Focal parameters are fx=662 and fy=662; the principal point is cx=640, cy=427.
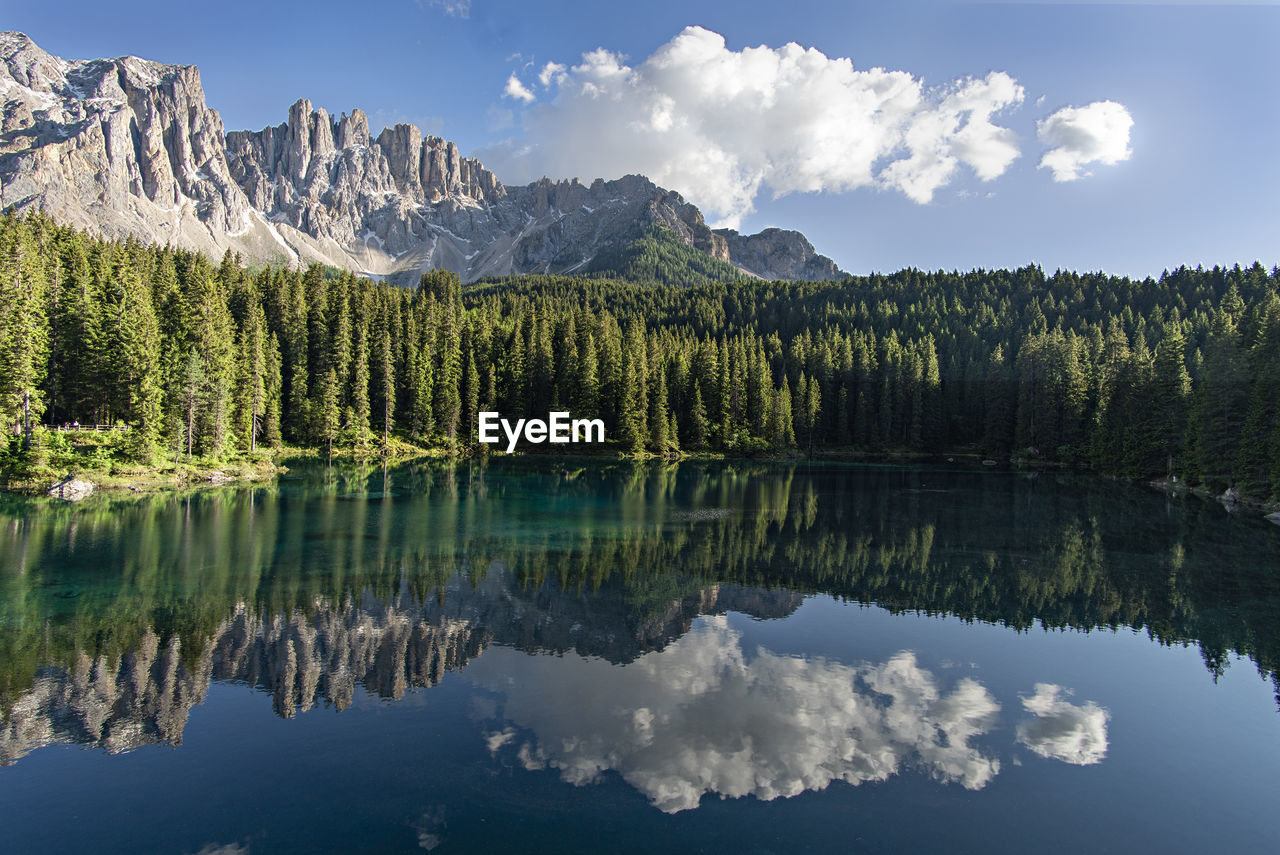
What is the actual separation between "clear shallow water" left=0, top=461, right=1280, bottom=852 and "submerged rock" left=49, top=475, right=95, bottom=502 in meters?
10.1

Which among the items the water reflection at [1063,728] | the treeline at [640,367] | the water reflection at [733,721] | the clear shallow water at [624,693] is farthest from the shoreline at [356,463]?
the water reflection at [733,721]

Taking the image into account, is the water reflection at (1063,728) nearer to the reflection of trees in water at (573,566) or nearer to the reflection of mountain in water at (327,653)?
the reflection of trees in water at (573,566)

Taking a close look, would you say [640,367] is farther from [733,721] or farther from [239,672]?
[733,721]

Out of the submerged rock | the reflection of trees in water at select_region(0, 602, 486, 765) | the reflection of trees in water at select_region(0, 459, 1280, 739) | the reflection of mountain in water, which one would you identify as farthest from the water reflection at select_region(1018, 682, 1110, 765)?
the submerged rock

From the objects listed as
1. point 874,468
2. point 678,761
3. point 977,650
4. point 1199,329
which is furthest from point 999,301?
point 678,761

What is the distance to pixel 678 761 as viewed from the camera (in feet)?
45.9

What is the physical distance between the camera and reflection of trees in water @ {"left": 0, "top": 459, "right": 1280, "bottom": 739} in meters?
21.4

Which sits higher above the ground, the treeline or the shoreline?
the treeline

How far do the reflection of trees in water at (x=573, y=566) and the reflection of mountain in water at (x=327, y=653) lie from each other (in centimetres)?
15

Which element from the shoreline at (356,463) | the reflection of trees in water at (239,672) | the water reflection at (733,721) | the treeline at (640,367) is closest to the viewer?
the water reflection at (733,721)

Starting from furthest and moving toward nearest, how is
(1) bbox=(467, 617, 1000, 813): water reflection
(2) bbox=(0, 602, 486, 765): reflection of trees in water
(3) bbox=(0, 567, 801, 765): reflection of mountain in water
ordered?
1. (3) bbox=(0, 567, 801, 765): reflection of mountain in water
2. (2) bbox=(0, 602, 486, 765): reflection of trees in water
3. (1) bbox=(467, 617, 1000, 813): water reflection

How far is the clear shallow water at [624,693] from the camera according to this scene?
11.9 metres

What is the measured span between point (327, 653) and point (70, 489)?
1541 inches

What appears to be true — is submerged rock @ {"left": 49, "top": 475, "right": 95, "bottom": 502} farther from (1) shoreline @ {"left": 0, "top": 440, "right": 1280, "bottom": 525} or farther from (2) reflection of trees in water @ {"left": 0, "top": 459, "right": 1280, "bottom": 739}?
(2) reflection of trees in water @ {"left": 0, "top": 459, "right": 1280, "bottom": 739}
